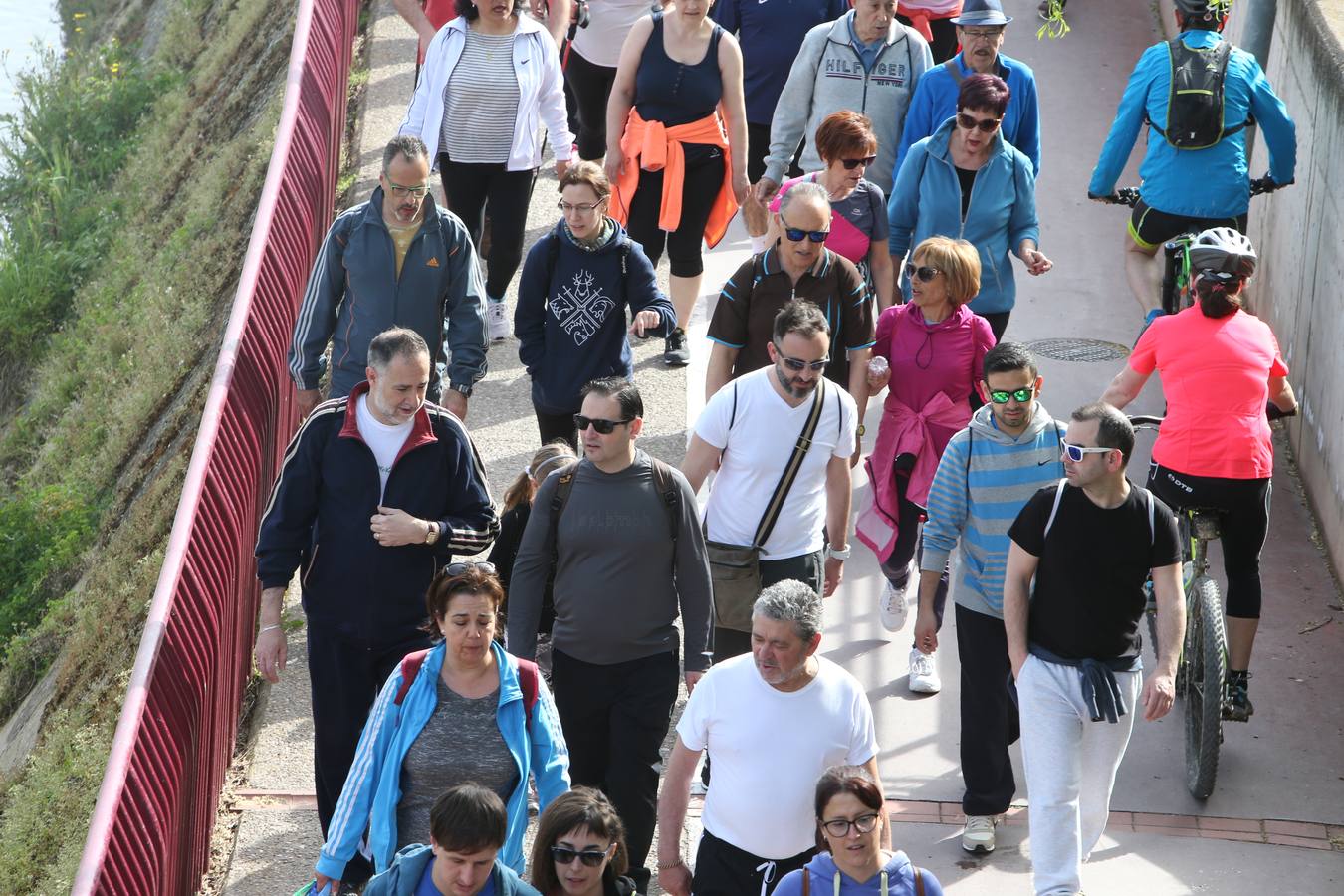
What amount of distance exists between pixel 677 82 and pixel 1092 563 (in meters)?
4.18

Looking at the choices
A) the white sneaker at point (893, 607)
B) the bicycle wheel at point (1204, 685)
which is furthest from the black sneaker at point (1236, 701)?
the white sneaker at point (893, 607)

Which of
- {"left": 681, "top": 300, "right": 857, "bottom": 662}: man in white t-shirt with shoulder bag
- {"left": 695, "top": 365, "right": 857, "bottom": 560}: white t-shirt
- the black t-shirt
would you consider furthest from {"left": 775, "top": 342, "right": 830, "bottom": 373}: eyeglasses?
the black t-shirt

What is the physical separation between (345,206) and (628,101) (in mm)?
3352

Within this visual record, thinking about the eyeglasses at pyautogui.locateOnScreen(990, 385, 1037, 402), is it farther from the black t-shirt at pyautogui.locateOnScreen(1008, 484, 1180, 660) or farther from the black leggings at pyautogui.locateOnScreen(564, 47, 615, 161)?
the black leggings at pyautogui.locateOnScreen(564, 47, 615, 161)

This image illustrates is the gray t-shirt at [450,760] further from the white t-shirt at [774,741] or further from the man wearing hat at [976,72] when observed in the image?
the man wearing hat at [976,72]

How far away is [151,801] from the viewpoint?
20.0 feet

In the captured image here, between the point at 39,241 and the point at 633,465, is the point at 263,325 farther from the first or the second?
the point at 39,241

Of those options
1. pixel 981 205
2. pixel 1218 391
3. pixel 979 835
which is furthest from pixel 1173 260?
pixel 979 835

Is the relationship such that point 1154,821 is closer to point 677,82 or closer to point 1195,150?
point 1195,150

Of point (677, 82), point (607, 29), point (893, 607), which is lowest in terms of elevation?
point (893, 607)

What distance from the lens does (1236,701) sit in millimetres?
7609

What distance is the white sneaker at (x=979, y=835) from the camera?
6.96 metres

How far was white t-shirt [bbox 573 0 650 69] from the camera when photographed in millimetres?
10648

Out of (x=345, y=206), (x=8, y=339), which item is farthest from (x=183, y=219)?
(x=345, y=206)
